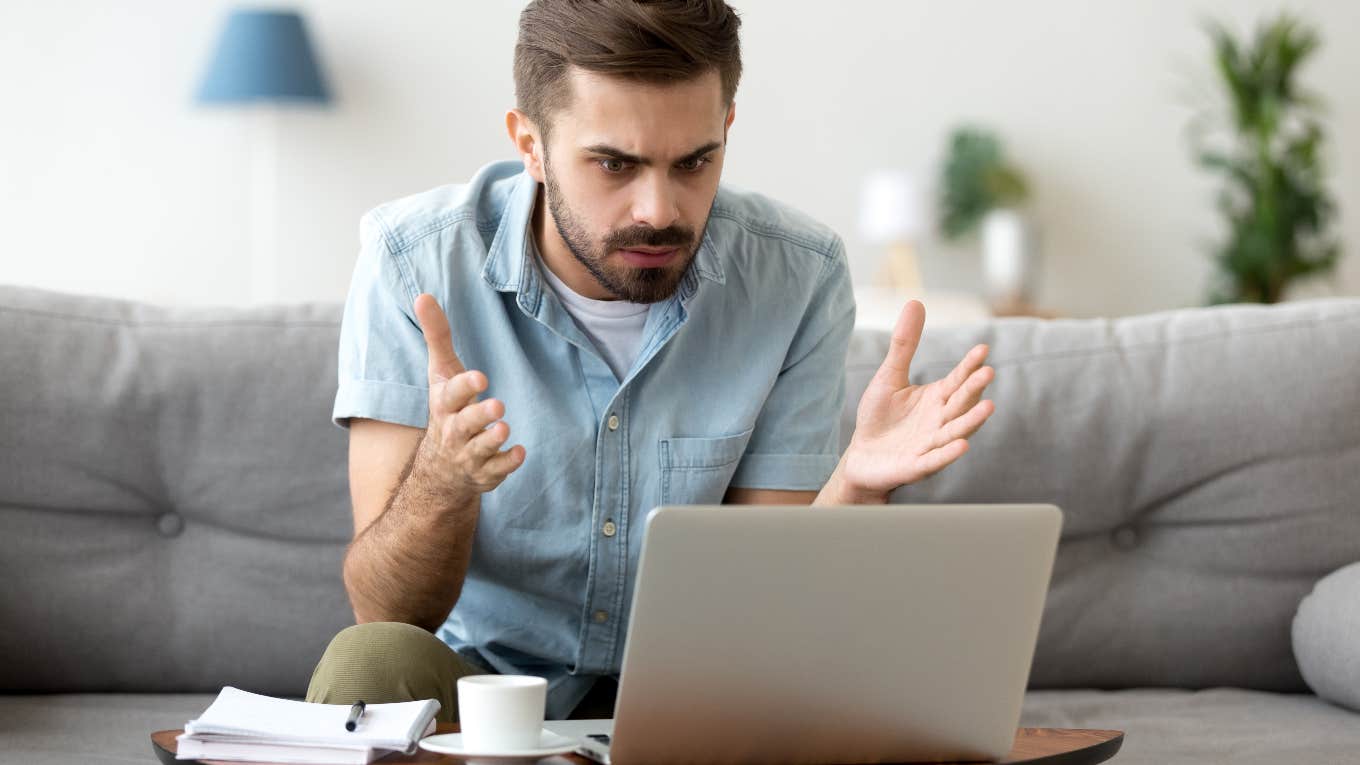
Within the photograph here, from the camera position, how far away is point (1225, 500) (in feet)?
5.91

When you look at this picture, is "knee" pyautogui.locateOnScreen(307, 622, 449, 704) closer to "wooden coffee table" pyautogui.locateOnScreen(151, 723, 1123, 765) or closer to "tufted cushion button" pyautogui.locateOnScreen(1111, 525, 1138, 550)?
"wooden coffee table" pyautogui.locateOnScreen(151, 723, 1123, 765)

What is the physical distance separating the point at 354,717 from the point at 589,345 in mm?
604

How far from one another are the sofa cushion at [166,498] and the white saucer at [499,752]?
78 cm

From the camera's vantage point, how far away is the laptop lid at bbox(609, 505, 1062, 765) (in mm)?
906

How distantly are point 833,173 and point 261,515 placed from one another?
3239mm

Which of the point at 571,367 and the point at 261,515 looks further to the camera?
the point at 261,515

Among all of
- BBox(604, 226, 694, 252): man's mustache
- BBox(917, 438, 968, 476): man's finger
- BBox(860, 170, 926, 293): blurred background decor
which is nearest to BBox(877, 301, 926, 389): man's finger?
BBox(917, 438, 968, 476): man's finger

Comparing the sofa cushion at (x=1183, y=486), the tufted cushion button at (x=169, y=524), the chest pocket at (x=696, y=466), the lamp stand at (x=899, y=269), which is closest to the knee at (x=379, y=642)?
the chest pocket at (x=696, y=466)

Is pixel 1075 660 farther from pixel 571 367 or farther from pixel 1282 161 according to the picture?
pixel 1282 161

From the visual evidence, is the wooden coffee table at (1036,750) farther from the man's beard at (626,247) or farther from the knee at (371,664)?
the man's beard at (626,247)

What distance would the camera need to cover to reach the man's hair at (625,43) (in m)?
1.41

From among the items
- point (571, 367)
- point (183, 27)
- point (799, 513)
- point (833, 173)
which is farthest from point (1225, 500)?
point (183, 27)

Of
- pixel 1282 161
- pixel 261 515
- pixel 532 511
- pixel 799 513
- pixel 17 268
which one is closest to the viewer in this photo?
pixel 799 513

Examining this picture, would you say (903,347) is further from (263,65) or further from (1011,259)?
(1011,259)
